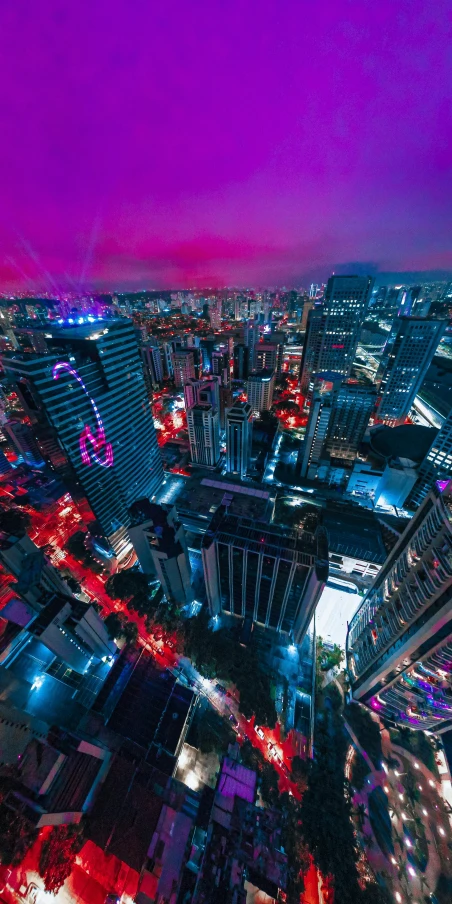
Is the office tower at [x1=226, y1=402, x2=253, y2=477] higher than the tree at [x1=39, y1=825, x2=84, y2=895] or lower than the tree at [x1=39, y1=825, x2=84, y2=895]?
higher

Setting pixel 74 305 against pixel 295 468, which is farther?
pixel 74 305

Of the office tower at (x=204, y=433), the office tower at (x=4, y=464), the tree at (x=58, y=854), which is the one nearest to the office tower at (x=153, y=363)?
the office tower at (x=204, y=433)

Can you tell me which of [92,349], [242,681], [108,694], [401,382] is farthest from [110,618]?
[401,382]

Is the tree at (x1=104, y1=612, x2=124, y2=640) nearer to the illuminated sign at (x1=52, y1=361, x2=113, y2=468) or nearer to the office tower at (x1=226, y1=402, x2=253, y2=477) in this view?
the illuminated sign at (x1=52, y1=361, x2=113, y2=468)

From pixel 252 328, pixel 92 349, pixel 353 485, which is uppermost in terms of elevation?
pixel 92 349

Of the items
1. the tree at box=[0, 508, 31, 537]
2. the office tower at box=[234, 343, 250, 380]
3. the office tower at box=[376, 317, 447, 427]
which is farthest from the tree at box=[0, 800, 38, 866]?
the office tower at box=[234, 343, 250, 380]

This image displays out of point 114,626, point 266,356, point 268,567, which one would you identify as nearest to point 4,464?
point 114,626

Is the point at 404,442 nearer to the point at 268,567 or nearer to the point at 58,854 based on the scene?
the point at 268,567

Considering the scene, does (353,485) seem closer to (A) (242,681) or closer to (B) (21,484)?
(A) (242,681)
